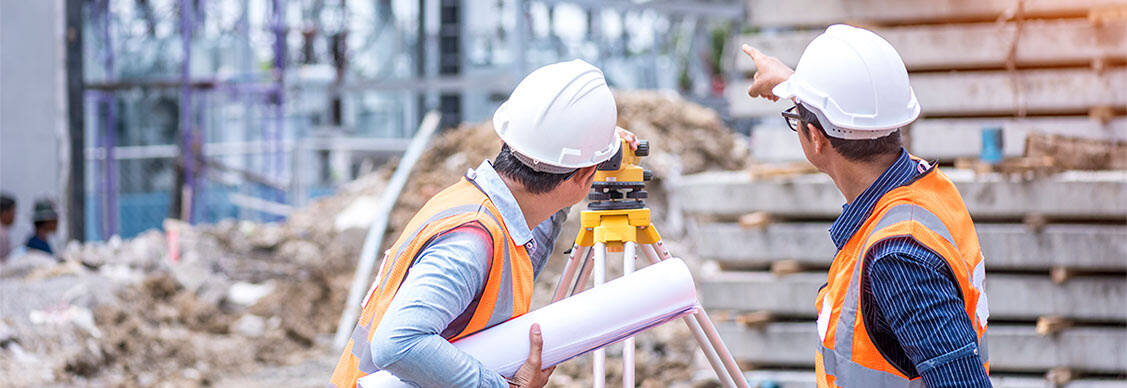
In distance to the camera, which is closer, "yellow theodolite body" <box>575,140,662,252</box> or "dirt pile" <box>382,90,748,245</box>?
"yellow theodolite body" <box>575,140,662,252</box>

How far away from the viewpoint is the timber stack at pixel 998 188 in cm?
464

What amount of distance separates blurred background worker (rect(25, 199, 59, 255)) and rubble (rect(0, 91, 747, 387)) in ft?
0.76

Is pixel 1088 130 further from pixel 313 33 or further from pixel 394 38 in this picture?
pixel 394 38

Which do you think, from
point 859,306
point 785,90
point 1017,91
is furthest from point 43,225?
point 859,306

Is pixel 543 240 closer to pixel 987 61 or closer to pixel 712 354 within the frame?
pixel 712 354

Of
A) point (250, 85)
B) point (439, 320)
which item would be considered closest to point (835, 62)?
point (439, 320)

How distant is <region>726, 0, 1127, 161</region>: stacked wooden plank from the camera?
4773 mm

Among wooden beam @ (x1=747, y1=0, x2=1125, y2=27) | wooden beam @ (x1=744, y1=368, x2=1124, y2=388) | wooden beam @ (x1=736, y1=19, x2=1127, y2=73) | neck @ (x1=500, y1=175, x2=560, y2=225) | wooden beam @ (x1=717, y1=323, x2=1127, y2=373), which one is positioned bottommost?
wooden beam @ (x1=744, y1=368, x2=1124, y2=388)

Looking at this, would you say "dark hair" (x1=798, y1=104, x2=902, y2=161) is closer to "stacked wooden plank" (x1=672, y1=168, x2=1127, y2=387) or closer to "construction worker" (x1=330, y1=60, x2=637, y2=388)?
"construction worker" (x1=330, y1=60, x2=637, y2=388)

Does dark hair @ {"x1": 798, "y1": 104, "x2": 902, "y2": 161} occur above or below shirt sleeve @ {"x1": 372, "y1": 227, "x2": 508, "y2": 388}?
above

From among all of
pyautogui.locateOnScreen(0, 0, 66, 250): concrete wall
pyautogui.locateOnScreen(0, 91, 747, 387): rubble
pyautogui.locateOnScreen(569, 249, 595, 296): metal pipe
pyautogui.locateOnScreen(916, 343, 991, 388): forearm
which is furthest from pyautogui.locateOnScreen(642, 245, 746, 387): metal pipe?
pyautogui.locateOnScreen(0, 0, 66, 250): concrete wall

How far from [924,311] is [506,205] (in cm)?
74

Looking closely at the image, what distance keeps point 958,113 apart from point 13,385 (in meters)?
5.28

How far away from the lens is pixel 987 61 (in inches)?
196
